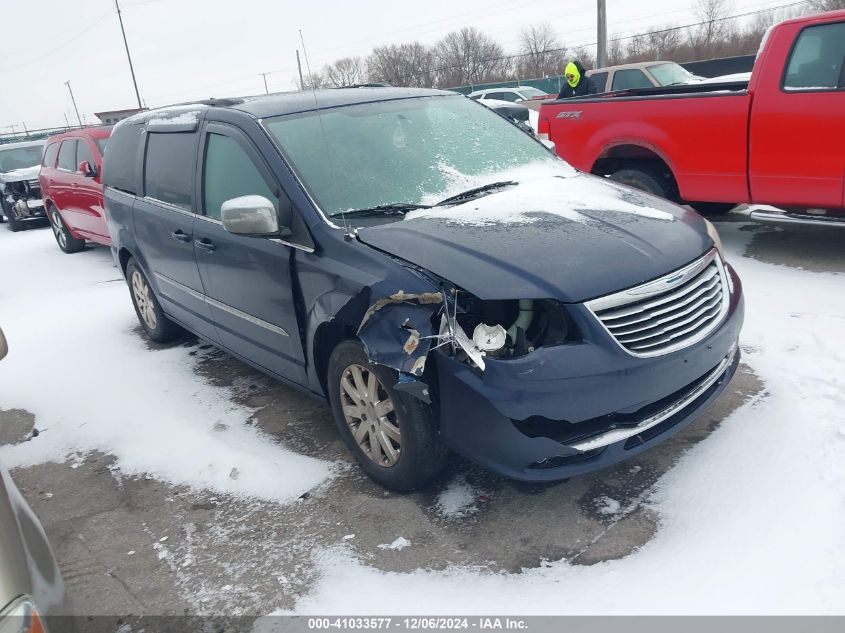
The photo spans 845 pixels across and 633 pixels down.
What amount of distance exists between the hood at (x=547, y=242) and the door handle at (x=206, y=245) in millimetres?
1262

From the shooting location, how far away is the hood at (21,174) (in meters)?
13.1

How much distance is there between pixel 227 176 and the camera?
151 inches

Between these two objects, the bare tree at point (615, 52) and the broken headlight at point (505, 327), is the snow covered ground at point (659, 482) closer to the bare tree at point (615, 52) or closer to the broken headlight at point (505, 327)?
the broken headlight at point (505, 327)

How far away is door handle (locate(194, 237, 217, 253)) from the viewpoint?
395cm

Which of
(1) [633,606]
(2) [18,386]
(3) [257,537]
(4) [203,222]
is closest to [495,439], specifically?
(1) [633,606]

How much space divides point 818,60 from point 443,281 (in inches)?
179

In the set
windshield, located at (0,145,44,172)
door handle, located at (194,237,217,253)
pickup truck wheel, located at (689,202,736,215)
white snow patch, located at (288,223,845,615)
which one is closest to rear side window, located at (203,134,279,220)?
door handle, located at (194,237,217,253)

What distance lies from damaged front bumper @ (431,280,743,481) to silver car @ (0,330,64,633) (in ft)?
4.73

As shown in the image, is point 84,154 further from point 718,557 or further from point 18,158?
point 718,557

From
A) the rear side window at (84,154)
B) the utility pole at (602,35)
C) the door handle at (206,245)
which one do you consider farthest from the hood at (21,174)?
the utility pole at (602,35)

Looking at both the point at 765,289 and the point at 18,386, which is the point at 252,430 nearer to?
the point at 18,386

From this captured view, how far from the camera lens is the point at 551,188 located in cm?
361

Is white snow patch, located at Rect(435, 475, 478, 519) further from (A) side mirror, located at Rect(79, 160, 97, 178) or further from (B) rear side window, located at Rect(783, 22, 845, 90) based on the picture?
(A) side mirror, located at Rect(79, 160, 97, 178)

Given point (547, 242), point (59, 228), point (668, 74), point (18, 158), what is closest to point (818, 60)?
point (547, 242)
